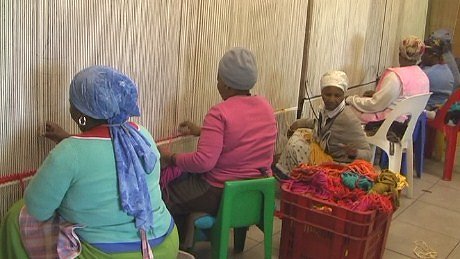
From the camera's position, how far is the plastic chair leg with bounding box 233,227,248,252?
2727mm

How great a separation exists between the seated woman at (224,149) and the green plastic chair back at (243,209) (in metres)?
0.08

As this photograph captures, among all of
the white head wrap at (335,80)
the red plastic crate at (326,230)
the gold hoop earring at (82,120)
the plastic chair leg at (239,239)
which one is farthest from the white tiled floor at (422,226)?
the gold hoop earring at (82,120)

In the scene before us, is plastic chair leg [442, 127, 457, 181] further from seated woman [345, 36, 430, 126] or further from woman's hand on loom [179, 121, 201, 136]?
woman's hand on loom [179, 121, 201, 136]

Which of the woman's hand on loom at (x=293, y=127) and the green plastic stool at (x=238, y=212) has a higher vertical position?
the woman's hand on loom at (x=293, y=127)

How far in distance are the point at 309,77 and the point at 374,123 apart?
619 mm

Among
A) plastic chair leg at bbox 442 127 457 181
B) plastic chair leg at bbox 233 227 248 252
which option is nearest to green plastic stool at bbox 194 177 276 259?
plastic chair leg at bbox 233 227 248 252

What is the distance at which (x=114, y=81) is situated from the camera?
1.62m

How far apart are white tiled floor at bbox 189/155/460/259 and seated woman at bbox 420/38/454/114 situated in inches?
24.5

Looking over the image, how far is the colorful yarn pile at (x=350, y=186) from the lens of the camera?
7.77 feet

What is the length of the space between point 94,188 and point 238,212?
85 centimetres

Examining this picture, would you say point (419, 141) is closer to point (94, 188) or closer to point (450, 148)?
point (450, 148)

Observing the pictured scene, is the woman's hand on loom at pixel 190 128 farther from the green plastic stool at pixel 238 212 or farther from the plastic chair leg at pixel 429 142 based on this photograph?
the plastic chair leg at pixel 429 142

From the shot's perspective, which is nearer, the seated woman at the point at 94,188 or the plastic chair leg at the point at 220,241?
the seated woman at the point at 94,188

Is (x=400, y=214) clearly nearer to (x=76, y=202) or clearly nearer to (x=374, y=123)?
(x=374, y=123)
